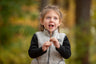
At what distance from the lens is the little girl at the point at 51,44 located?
7.87 feet

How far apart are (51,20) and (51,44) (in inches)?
12.7

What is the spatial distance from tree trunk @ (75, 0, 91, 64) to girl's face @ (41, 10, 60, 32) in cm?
470

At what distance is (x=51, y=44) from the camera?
233cm

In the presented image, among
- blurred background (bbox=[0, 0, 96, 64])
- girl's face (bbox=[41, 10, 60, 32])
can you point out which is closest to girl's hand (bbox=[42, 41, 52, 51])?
girl's face (bbox=[41, 10, 60, 32])

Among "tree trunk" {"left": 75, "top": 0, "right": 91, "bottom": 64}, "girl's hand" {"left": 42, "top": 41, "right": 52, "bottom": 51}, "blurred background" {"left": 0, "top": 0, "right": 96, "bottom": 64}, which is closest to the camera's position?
"girl's hand" {"left": 42, "top": 41, "right": 52, "bottom": 51}

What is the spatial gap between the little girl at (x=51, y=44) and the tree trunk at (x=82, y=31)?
4.67 metres

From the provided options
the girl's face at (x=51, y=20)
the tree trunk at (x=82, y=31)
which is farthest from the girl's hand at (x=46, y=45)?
the tree trunk at (x=82, y=31)

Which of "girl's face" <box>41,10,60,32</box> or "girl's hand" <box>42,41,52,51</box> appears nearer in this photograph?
"girl's hand" <box>42,41,52,51</box>

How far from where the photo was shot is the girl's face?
8.14ft

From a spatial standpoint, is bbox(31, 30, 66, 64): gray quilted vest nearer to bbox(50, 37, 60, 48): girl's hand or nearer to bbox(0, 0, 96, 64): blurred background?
bbox(50, 37, 60, 48): girl's hand

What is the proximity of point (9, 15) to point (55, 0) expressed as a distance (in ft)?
18.5

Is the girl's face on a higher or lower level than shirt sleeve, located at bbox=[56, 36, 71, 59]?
higher

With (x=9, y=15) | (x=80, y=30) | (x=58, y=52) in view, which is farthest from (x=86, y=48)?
(x=58, y=52)

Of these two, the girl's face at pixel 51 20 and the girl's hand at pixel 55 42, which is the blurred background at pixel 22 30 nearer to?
the girl's face at pixel 51 20
